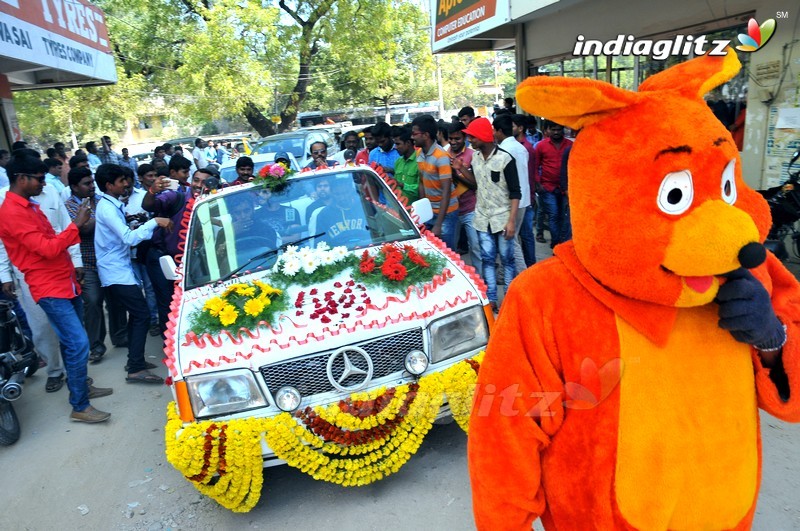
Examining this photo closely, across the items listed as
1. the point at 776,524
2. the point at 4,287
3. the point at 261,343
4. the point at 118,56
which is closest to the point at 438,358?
the point at 261,343

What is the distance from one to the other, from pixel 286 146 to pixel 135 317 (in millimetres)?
8916

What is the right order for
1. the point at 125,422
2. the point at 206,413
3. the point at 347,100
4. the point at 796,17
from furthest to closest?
the point at 347,100 < the point at 796,17 < the point at 125,422 < the point at 206,413

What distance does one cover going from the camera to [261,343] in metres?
3.04

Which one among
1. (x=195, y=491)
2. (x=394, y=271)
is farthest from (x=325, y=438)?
(x=195, y=491)

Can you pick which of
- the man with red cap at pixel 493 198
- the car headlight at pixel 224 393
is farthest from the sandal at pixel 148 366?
the man with red cap at pixel 493 198

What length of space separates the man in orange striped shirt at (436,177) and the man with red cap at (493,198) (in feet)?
1.41

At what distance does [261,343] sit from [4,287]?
10.7 feet

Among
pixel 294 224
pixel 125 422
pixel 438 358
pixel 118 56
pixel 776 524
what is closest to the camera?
pixel 776 524

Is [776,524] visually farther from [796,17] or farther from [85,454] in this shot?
[796,17]

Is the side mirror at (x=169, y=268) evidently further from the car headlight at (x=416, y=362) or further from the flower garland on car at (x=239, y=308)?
the car headlight at (x=416, y=362)

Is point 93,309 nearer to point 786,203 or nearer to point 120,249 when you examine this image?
point 120,249

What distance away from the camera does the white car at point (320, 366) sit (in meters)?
2.95

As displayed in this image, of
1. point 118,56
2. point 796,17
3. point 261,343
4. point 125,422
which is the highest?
point 118,56

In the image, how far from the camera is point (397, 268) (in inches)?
135
